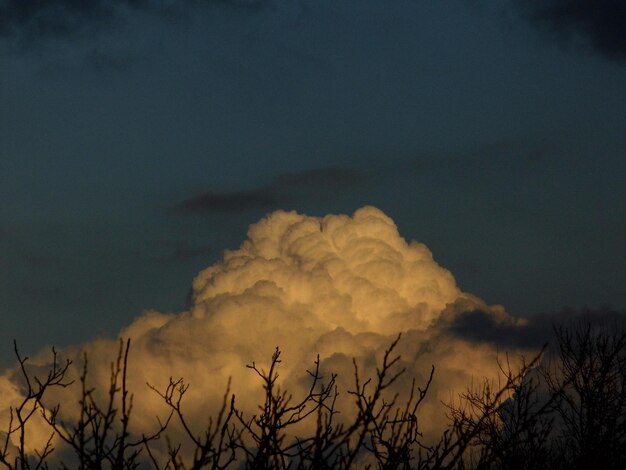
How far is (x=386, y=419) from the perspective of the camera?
9.08 metres

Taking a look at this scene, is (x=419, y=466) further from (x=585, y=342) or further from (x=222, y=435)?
(x=585, y=342)

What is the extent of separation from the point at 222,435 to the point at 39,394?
3524 mm

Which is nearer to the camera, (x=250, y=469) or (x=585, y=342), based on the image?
(x=250, y=469)

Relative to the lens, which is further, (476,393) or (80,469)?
(476,393)

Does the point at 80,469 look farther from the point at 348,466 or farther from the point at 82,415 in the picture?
the point at 348,466

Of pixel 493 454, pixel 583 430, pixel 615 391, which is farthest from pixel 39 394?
pixel 615 391

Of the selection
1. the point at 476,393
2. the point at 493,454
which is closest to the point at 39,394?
the point at 493,454

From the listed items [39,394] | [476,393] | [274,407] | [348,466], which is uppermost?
[476,393]

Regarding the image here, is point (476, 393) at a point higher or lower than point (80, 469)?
higher

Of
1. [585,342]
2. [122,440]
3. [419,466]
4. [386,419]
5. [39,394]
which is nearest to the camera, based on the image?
[122,440]

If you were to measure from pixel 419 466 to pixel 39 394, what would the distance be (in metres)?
3.94

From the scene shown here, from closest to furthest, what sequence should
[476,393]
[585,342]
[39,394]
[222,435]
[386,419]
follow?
[222,435], [386,419], [39,394], [585,342], [476,393]

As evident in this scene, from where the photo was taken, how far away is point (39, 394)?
9.73m

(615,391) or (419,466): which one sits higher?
(615,391)
